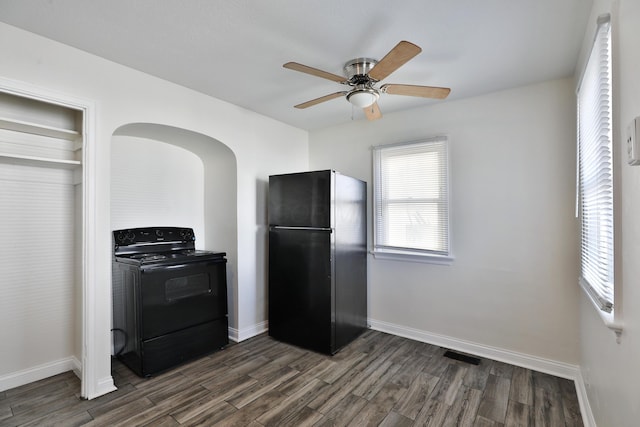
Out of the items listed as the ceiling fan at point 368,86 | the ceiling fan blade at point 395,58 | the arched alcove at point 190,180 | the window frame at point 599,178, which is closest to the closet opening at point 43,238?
the arched alcove at point 190,180

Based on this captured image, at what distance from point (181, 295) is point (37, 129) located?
1.66 metres

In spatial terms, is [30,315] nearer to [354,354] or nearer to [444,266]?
[354,354]

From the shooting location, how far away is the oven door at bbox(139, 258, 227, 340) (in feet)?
8.16

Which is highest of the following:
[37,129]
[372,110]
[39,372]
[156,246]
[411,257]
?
[372,110]

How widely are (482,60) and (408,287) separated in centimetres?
227

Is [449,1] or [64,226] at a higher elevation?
[449,1]

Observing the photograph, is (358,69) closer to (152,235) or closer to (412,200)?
(412,200)

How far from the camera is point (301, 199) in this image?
3127 mm

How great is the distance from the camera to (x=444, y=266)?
10.3 feet

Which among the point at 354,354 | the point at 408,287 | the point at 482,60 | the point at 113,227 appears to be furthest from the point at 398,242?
the point at 113,227

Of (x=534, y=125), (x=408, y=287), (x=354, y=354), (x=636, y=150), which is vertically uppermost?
(x=534, y=125)

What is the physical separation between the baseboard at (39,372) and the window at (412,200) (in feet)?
9.99

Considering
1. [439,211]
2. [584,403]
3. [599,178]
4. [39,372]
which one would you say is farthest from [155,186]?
[584,403]

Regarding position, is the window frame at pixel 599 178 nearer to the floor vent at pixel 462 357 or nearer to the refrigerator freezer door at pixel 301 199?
the floor vent at pixel 462 357
